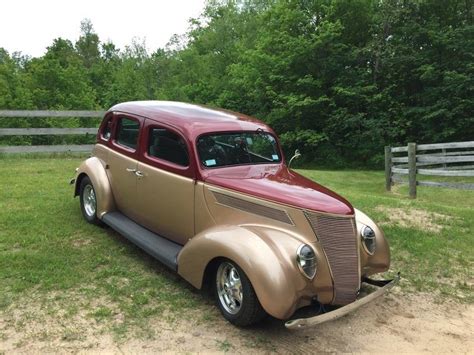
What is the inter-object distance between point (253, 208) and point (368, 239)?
1225 mm

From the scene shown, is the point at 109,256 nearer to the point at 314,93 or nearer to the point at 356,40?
the point at 314,93

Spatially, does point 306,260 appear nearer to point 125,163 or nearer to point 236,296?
point 236,296

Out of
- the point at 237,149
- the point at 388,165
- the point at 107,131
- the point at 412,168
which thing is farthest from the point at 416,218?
the point at 388,165

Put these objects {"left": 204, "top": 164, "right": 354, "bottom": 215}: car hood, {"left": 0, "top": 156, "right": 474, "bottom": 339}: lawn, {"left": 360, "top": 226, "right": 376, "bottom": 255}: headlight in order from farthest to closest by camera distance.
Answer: {"left": 360, "top": 226, "right": 376, "bottom": 255}: headlight < {"left": 0, "top": 156, "right": 474, "bottom": 339}: lawn < {"left": 204, "top": 164, "right": 354, "bottom": 215}: car hood

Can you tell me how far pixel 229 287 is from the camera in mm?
3994

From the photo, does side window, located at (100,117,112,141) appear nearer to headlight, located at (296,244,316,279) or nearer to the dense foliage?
headlight, located at (296,244,316,279)

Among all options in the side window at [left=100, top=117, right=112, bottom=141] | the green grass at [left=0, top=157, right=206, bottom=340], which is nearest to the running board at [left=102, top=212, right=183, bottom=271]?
the green grass at [left=0, top=157, right=206, bottom=340]

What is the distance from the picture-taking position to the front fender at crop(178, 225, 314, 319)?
3.50 meters

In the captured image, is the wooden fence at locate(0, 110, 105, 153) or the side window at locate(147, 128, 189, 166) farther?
the wooden fence at locate(0, 110, 105, 153)

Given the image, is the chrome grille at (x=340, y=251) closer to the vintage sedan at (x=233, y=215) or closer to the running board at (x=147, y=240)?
the vintage sedan at (x=233, y=215)

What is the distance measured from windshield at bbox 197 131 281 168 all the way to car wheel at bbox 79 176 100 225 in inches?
92.3

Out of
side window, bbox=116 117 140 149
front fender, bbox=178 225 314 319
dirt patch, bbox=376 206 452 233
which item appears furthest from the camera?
dirt patch, bbox=376 206 452 233

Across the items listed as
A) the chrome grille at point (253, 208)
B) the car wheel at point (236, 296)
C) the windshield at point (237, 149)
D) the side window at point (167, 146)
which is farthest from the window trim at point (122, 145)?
the car wheel at point (236, 296)

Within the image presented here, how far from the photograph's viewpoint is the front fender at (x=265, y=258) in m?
3.50
